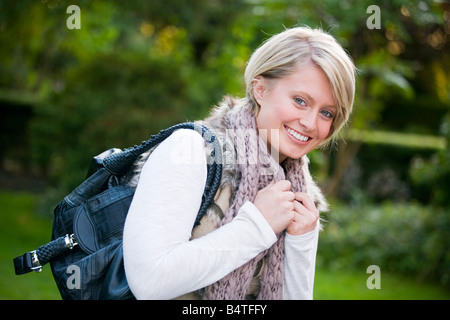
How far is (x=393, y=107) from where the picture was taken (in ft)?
57.3

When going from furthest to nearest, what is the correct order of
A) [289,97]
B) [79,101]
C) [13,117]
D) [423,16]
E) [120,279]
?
1. [13,117]
2. [79,101]
3. [423,16]
4. [289,97]
5. [120,279]

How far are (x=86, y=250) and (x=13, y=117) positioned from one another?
1136cm

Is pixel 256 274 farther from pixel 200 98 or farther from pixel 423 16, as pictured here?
pixel 200 98

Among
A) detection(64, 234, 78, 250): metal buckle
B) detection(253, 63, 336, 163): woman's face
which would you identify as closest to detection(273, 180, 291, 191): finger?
detection(253, 63, 336, 163): woman's face

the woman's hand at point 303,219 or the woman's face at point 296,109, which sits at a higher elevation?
the woman's face at point 296,109

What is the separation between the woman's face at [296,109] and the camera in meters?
1.77

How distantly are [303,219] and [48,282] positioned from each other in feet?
15.0

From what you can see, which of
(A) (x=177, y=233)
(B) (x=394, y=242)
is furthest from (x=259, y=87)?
(B) (x=394, y=242)

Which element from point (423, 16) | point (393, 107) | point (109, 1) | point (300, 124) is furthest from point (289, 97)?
point (393, 107)

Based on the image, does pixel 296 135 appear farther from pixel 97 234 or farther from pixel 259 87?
pixel 97 234

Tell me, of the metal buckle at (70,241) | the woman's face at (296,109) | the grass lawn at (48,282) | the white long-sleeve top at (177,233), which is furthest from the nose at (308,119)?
the grass lawn at (48,282)

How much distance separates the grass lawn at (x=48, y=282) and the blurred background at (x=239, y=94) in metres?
0.02

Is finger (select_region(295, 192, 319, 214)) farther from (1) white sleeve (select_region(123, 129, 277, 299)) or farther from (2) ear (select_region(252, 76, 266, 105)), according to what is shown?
(2) ear (select_region(252, 76, 266, 105))

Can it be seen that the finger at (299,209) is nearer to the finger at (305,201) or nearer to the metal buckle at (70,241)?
the finger at (305,201)
